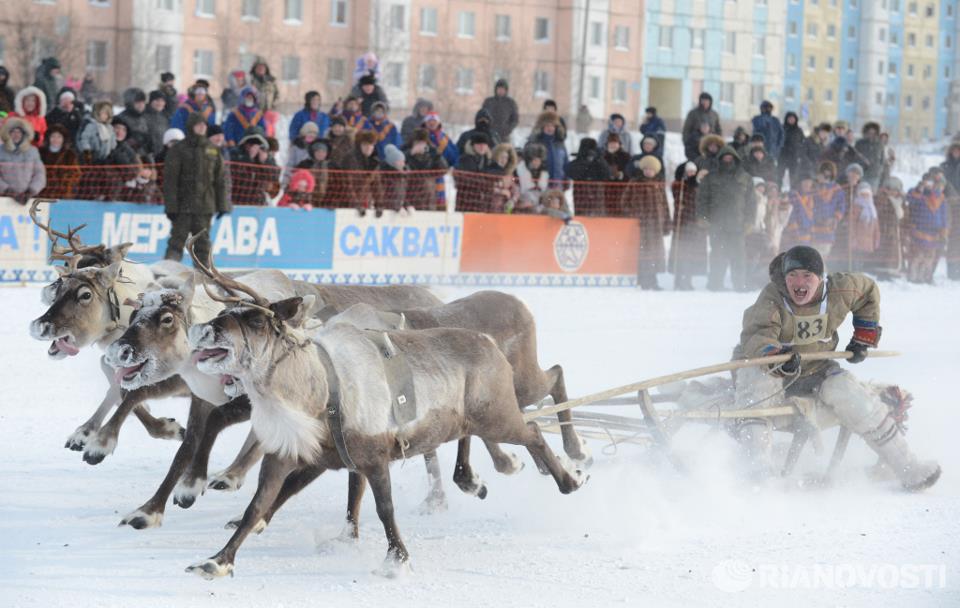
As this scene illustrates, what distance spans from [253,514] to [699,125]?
43.0 feet

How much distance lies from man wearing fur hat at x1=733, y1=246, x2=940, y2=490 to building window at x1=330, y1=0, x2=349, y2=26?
121 feet

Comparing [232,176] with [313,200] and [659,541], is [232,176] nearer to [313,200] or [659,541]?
[313,200]

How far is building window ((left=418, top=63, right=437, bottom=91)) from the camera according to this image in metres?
42.1

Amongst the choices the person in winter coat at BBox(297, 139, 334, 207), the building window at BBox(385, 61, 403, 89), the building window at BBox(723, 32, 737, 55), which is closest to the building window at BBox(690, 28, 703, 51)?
the building window at BBox(723, 32, 737, 55)

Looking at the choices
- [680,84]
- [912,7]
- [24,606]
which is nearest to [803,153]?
[24,606]

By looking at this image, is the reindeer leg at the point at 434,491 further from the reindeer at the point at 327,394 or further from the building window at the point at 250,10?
the building window at the point at 250,10

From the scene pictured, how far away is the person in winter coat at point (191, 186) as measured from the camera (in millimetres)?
11414

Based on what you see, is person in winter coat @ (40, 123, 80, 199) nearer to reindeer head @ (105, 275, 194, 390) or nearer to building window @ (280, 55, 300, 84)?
reindeer head @ (105, 275, 194, 390)

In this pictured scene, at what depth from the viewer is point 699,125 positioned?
1703 cm

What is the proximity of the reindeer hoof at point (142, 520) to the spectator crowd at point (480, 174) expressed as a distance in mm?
6250

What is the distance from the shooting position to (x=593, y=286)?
1423 centimetres

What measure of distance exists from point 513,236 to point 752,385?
7.52m

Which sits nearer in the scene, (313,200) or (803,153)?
(313,200)

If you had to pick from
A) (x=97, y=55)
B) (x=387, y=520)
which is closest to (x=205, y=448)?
(x=387, y=520)
